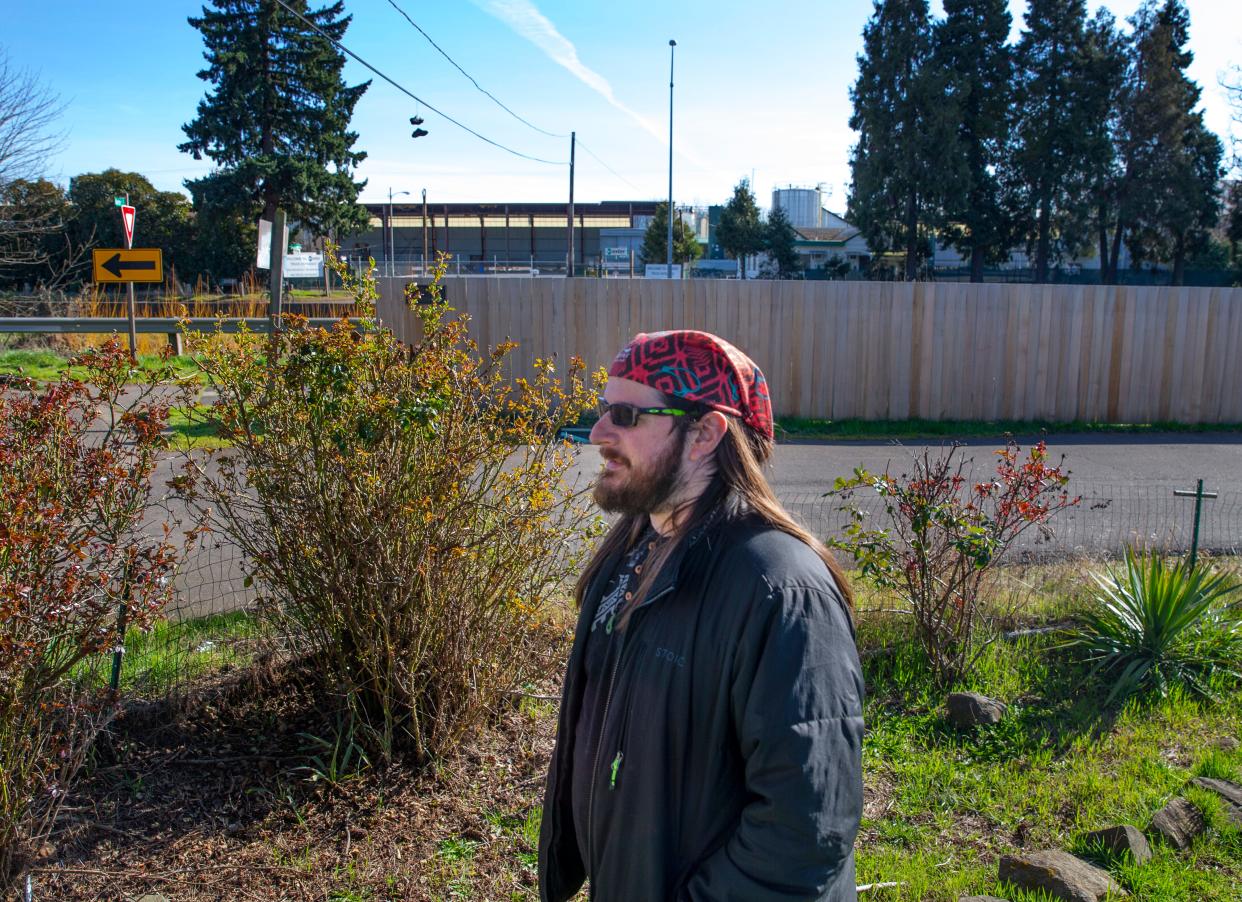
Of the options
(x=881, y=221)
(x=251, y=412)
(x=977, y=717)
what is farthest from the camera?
(x=881, y=221)

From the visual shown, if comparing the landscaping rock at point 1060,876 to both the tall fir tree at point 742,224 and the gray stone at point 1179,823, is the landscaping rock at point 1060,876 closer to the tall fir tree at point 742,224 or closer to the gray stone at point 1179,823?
the gray stone at point 1179,823

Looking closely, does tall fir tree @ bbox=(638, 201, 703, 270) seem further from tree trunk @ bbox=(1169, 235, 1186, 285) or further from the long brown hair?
the long brown hair

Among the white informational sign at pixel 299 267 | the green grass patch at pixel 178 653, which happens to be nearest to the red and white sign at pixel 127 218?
the white informational sign at pixel 299 267

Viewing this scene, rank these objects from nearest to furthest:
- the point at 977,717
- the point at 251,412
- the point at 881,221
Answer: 1. the point at 251,412
2. the point at 977,717
3. the point at 881,221

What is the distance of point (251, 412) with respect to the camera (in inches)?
153

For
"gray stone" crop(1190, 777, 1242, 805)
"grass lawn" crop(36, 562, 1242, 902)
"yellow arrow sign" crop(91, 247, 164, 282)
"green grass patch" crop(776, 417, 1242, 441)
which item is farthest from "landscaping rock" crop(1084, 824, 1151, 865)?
"yellow arrow sign" crop(91, 247, 164, 282)

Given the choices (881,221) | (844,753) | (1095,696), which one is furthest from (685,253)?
(844,753)

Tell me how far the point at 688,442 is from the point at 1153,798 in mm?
3014

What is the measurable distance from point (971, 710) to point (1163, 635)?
130cm

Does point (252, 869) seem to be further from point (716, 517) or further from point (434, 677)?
point (716, 517)

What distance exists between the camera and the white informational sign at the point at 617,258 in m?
44.9

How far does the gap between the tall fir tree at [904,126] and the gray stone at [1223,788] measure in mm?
36005

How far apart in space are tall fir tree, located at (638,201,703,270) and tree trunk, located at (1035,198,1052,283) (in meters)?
16.3

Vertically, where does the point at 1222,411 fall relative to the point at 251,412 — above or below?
below
